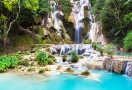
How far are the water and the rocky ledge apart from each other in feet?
1.48

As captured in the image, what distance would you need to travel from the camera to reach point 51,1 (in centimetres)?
2547

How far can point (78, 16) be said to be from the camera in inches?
1004

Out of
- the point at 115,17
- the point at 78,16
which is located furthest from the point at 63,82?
the point at 78,16

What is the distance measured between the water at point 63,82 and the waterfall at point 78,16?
50.1 feet

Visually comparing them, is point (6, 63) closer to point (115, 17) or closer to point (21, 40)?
point (21, 40)

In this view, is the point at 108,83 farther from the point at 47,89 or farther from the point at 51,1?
the point at 51,1

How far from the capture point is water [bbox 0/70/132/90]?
25.5 ft

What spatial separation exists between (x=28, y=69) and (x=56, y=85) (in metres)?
3.12

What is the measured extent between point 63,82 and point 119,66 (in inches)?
151

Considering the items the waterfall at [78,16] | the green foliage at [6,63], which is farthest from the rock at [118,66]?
the waterfall at [78,16]

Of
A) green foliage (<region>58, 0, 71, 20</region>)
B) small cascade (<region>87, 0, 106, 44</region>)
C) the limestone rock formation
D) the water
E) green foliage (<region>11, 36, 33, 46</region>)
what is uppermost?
green foliage (<region>58, 0, 71, 20</region>)

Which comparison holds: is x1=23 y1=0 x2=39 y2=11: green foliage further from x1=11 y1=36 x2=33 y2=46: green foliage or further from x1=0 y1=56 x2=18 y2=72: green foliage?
x1=0 y1=56 x2=18 y2=72: green foliage

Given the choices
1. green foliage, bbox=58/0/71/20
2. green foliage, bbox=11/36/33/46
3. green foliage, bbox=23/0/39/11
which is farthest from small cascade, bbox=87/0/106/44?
green foliage, bbox=23/0/39/11

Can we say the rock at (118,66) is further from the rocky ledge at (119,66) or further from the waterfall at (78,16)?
the waterfall at (78,16)
